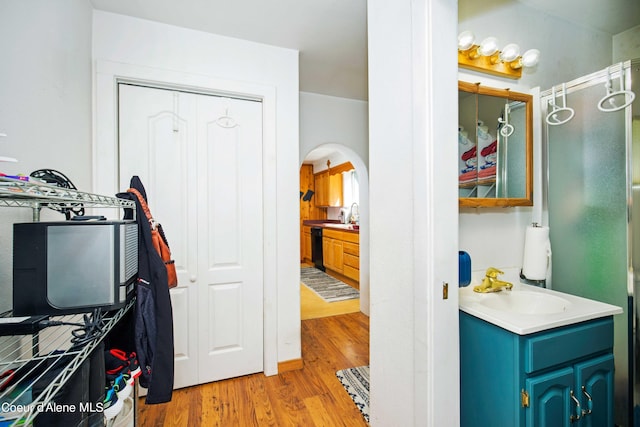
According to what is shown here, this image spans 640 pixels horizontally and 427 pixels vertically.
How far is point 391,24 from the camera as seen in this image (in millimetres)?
1328

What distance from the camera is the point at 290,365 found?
2262mm

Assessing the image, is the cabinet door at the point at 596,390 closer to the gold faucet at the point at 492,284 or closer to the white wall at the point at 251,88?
the gold faucet at the point at 492,284

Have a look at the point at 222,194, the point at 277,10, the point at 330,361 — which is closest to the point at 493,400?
the point at 330,361

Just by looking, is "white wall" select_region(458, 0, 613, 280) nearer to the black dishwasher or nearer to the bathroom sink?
the bathroom sink

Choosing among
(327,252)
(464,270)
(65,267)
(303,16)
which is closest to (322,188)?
(327,252)

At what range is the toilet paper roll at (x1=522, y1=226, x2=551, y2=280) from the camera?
1612 millimetres

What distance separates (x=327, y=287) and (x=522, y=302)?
3452 millimetres

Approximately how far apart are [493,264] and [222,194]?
6.36 ft

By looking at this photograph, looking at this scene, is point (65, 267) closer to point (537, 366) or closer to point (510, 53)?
point (537, 366)

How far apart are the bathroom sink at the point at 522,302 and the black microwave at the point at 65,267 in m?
1.65

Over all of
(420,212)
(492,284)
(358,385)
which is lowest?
(358,385)

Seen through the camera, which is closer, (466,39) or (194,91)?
(466,39)

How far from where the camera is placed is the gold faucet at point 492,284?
1.51m

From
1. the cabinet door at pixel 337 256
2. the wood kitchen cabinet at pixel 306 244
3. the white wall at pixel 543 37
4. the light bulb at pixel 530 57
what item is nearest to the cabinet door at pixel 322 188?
the wood kitchen cabinet at pixel 306 244
